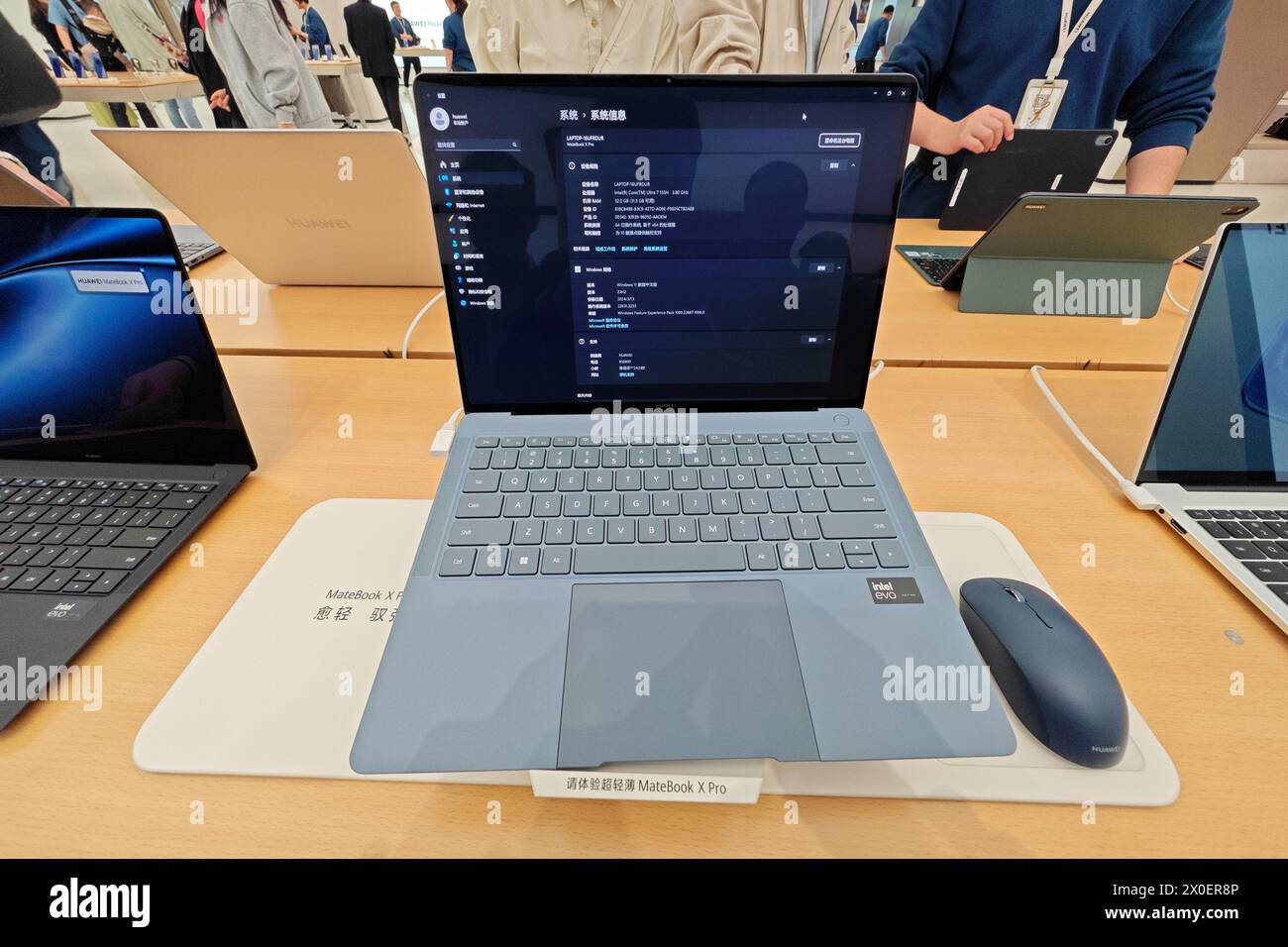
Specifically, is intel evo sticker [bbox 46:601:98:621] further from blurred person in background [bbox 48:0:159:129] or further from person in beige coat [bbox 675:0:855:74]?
blurred person in background [bbox 48:0:159:129]

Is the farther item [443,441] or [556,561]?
[443,441]

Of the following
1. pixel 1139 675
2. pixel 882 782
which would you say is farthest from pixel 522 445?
pixel 1139 675

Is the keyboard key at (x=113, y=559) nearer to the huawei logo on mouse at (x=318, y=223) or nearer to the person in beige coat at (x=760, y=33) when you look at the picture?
the huawei logo on mouse at (x=318, y=223)

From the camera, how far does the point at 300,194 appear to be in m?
0.84

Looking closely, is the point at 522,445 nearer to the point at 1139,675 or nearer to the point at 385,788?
the point at 385,788

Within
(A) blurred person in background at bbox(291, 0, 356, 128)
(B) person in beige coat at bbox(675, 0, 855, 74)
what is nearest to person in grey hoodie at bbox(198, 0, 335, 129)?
(B) person in beige coat at bbox(675, 0, 855, 74)

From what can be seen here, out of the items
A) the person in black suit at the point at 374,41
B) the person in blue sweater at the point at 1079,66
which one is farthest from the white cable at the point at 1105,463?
the person in black suit at the point at 374,41

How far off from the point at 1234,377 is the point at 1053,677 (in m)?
0.41

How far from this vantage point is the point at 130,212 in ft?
1.71

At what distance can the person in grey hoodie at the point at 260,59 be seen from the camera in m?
2.26

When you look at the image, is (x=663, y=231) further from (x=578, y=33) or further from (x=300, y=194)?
(x=578, y=33)

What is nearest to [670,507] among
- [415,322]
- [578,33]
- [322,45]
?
[415,322]

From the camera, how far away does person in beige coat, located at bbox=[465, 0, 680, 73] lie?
1.82 metres

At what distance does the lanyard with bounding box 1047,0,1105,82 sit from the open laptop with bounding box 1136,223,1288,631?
128cm
